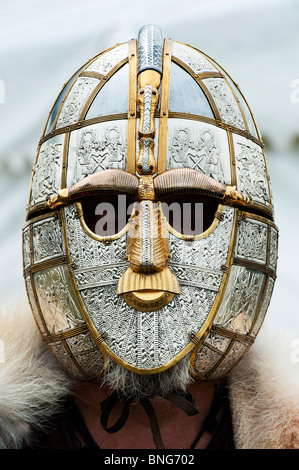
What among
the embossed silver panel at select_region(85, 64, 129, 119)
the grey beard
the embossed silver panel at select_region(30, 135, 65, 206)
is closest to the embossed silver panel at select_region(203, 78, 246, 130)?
the embossed silver panel at select_region(85, 64, 129, 119)

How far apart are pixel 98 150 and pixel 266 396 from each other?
0.94 m

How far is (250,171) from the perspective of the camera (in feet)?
7.78

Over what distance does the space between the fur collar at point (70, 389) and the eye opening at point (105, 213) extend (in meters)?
0.44

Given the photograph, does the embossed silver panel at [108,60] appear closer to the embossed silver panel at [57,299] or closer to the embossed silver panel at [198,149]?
the embossed silver panel at [198,149]

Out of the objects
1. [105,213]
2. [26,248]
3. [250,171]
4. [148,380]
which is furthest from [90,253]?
[250,171]

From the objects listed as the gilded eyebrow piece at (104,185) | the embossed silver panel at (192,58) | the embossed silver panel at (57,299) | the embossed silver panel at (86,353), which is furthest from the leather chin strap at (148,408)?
the embossed silver panel at (192,58)

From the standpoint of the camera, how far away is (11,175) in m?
3.22

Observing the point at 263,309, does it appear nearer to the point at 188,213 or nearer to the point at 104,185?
the point at 188,213

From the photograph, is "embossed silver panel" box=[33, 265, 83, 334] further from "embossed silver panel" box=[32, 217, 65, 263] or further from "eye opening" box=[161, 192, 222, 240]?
"eye opening" box=[161, 192, 222, 240]

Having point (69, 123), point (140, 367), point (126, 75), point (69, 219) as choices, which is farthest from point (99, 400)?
point (126, 75)

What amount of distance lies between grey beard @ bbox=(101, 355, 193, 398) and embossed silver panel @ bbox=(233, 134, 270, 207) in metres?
0.54

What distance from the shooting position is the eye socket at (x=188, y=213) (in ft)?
7.53

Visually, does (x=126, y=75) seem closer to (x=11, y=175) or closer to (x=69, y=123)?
(x=69, y=123)

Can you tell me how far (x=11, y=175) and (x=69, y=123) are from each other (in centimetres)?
89
